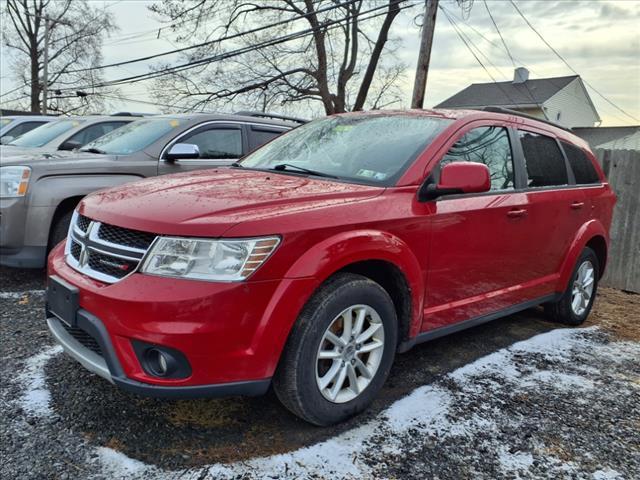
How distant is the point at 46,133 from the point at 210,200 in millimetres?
6381

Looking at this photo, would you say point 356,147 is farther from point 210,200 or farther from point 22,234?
point 22,234

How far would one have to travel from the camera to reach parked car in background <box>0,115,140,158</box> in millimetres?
7035

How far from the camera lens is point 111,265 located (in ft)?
8.39

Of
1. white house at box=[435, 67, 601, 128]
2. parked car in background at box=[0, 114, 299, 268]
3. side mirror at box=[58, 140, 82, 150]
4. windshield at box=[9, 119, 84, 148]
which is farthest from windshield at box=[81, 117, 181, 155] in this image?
white house at box=[435, 67, 601, 128]

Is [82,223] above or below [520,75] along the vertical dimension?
below

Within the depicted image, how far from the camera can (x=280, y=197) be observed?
2715 millimetres

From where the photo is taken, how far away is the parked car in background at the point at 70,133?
23.1 ft

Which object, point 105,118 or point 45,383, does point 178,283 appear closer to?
point 45,383

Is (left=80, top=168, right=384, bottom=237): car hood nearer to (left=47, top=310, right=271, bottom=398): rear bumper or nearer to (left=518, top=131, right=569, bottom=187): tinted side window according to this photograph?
(left=47, top=310, right=271, bottom=398): rear bumper

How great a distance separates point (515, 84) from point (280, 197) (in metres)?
37.1

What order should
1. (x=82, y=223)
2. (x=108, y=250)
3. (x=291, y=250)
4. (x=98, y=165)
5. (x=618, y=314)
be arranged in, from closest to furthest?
(x=291, y=250), (x=108, y=250), (x=82, y=223), (x=98, y=165), (x=618, y=314)

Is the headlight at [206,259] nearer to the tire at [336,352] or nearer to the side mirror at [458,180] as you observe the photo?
the tire at [336,352]

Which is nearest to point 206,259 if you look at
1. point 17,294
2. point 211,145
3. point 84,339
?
point 84,339

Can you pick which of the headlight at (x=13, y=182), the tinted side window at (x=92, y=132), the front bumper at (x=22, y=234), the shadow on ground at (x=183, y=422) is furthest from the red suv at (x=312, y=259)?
the tinted side window at (x=92, y=132)
